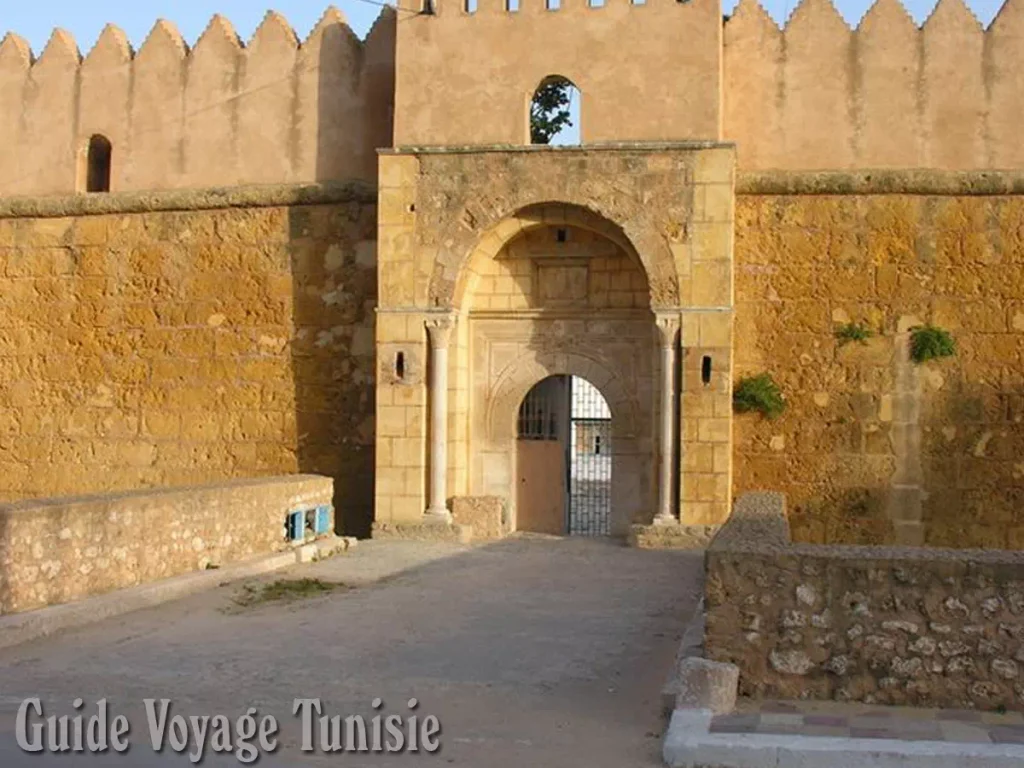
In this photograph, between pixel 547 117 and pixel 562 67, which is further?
pixel 547 117

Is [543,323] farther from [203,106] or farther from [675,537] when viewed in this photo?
[203,106]

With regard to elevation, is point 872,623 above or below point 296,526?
above

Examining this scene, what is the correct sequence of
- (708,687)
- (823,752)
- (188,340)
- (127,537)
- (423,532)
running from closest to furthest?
(823,752)
(708,687)
(127,537)
(423,532)
(188,340)

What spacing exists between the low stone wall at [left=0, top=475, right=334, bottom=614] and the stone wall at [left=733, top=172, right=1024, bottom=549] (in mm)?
5378

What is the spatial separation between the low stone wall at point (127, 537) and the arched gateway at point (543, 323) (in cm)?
243

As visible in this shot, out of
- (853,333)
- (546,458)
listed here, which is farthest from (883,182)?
(546,458)

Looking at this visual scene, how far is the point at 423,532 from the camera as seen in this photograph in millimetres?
12898

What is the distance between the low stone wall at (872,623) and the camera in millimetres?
4961

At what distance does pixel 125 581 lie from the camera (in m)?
8.25

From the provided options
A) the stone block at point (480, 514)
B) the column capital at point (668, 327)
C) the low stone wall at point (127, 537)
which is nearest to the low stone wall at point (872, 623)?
the low stone wall at point (127, 537)

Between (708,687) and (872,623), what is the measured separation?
2.45 ft

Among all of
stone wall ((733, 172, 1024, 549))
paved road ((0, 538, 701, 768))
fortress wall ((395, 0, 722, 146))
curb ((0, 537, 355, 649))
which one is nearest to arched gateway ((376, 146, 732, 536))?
fortress wall ((395, 0, 722, 146))

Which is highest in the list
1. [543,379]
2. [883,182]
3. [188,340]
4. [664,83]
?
[664,83]

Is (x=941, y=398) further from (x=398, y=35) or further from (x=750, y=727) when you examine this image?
(x=750, y=727)
